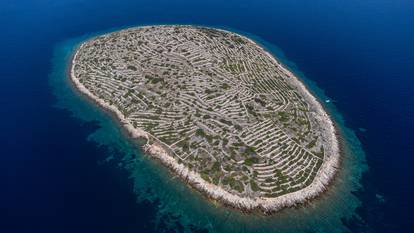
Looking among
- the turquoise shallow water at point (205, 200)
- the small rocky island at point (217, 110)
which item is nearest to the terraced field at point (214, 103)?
the small rocky island at point (217, 110)

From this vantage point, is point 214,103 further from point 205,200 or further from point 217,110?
point 205,200

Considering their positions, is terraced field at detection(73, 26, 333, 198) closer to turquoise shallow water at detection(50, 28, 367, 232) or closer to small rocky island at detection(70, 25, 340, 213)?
small rocky island at detection(70, 25, 340, 213)

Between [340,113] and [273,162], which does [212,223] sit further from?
[340,113]

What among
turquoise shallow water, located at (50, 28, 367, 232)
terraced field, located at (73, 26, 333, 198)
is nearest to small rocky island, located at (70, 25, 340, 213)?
terraced field, located at (73, 26, 333, 198)

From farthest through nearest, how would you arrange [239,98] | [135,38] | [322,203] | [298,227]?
[135,38], [239,98], [322,203], [298,227]

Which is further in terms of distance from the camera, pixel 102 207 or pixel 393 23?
pixel 393 23

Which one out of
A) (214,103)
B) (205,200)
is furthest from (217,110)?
(205,200)

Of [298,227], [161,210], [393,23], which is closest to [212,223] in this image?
[161,210]
